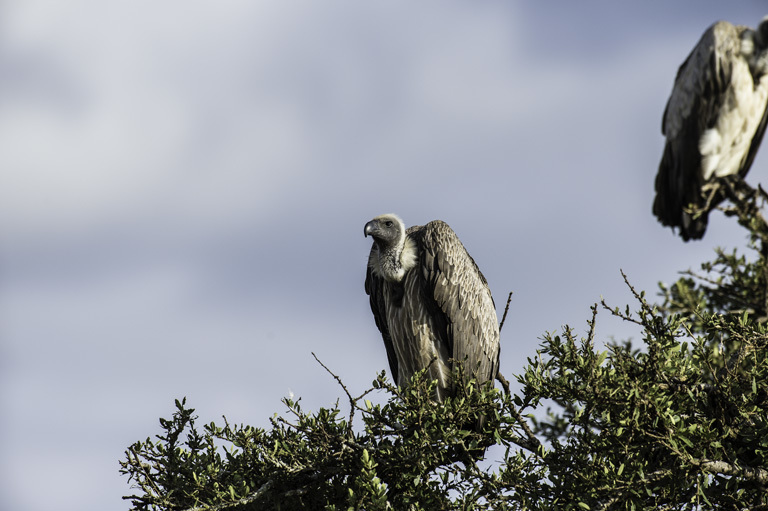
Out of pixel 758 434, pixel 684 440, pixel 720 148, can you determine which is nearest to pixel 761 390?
pixel 758 434

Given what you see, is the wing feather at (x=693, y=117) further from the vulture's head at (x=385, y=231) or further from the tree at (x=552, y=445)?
the vulture's head at (x=385, y=231)

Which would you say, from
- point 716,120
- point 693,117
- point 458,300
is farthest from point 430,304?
point 716,120

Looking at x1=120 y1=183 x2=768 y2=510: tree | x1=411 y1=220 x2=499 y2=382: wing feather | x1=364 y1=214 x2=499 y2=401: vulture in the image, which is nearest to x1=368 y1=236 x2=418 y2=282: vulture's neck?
x1=364 y1=214 x2=499 y2=401: vulture

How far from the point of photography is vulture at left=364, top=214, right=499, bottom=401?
24.3 feet

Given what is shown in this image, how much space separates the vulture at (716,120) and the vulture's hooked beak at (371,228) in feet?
9.78

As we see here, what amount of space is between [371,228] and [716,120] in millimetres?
3434

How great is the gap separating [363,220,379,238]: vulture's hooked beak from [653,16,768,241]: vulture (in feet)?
9.78

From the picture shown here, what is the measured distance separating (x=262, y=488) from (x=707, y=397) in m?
3.06

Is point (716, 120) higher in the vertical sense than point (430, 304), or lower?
lower

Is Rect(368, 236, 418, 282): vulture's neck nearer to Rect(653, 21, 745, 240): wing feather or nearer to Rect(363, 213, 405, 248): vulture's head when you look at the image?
Rect(363, 213, 405, 248): vulture's head

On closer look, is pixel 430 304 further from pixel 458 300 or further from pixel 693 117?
pixel 693 117

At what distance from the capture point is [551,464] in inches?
206

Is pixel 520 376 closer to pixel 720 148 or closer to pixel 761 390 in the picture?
pixel 761 390

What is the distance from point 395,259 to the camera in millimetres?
7688
